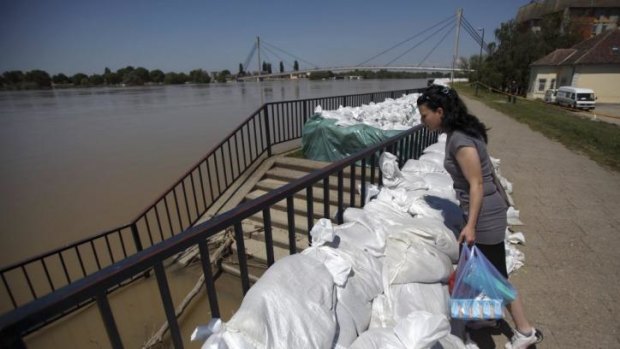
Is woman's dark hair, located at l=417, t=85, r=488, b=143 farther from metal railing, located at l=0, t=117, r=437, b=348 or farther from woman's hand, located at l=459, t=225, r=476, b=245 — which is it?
metal railing, located at l=0, t=117, r=437, b=348

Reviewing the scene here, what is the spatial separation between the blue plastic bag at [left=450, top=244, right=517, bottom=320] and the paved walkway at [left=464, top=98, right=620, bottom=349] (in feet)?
1.99

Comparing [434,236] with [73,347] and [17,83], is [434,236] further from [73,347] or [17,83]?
[17,83]

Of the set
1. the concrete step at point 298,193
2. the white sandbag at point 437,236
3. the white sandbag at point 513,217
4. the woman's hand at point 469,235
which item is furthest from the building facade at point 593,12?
the woman's hand at point 469,235

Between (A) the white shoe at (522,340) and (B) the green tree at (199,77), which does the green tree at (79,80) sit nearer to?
(B) the green tree at (199,77)

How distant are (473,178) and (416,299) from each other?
0.71 m

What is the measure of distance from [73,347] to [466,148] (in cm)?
465

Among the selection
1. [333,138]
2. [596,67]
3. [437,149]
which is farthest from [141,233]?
[596,67]

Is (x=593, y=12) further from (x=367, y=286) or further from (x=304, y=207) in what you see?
(x=367, y=286)

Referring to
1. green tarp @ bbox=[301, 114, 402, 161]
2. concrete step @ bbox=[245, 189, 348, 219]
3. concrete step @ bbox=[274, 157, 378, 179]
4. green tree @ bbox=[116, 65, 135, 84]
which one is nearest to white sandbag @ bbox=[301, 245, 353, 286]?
concrete step @ bbox=[245, 189, 348, 219]

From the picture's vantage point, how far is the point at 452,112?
5.76ft

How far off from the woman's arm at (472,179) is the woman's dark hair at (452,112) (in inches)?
4.8

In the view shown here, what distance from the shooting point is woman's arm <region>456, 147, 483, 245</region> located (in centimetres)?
165

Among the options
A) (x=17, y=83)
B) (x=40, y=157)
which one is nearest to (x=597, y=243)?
(x=40, y=157)

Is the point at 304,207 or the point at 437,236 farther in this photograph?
the point at 304,207
